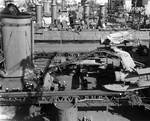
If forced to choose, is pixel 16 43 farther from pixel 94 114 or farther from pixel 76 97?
pixel 94 114

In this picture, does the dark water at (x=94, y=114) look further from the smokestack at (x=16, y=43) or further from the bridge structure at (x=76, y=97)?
the smokestack at (x=16, y=43)

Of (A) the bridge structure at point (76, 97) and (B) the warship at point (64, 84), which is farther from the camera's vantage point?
(B) the warship at point (64, 84)

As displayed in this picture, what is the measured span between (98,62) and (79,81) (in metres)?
1.32

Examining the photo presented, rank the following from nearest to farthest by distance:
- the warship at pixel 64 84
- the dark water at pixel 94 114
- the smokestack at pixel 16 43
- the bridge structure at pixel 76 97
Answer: the bridge structure at pixel 76 97 → the warship at pixel 64 84 → the dark water at pixel 94 114 → the smokestack at pixel 16 43

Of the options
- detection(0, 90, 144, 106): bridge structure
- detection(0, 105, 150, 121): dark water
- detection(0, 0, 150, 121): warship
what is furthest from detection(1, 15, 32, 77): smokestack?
detection(0, 105, 150, 121): dark water

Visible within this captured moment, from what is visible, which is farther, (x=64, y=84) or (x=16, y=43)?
(x=64, y=84)

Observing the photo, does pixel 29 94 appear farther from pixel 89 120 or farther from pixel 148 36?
pixel 148 36

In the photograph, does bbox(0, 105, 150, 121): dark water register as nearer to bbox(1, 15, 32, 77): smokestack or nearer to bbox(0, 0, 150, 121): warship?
bbox(0, 0, 150, 121): warship

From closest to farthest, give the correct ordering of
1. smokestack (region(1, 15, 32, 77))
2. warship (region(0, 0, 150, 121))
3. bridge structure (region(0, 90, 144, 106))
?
bridge structure (region(0, 90, 144, 106))
warship (region(0, 0, 150, 121))
smokestack (region(1, 15, 32, 77))

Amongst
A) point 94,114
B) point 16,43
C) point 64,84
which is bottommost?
point 94,114

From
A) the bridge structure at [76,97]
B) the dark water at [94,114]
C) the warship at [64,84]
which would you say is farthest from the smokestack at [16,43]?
the dark water at [94,114]

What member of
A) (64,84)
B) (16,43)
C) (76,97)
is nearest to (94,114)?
(76,97)

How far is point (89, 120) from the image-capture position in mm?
9930

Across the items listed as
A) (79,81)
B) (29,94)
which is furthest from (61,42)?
(29,94)
